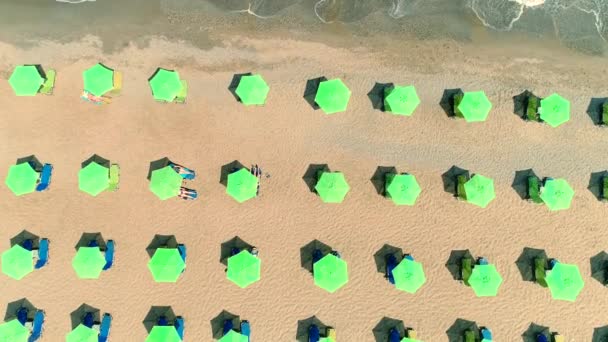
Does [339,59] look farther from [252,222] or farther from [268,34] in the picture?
[252,222]

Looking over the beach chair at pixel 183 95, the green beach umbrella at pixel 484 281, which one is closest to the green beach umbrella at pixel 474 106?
the green beach umbrella at pixel 484 281

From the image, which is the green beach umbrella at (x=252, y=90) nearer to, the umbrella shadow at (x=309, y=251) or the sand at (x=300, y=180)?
the sand at (x=300, y=180)

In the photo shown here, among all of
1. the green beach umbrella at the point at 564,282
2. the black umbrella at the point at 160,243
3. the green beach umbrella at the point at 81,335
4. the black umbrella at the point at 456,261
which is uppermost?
the green beach umbrella at the point at 564,282

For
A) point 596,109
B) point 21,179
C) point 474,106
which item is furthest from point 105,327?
point 596,109

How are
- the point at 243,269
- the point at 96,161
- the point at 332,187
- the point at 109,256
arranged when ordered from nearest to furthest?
the point at 243,269
the point at 332,187
the point at 109,256
the point at 96,161

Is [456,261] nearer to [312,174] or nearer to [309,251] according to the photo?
[309,251]
